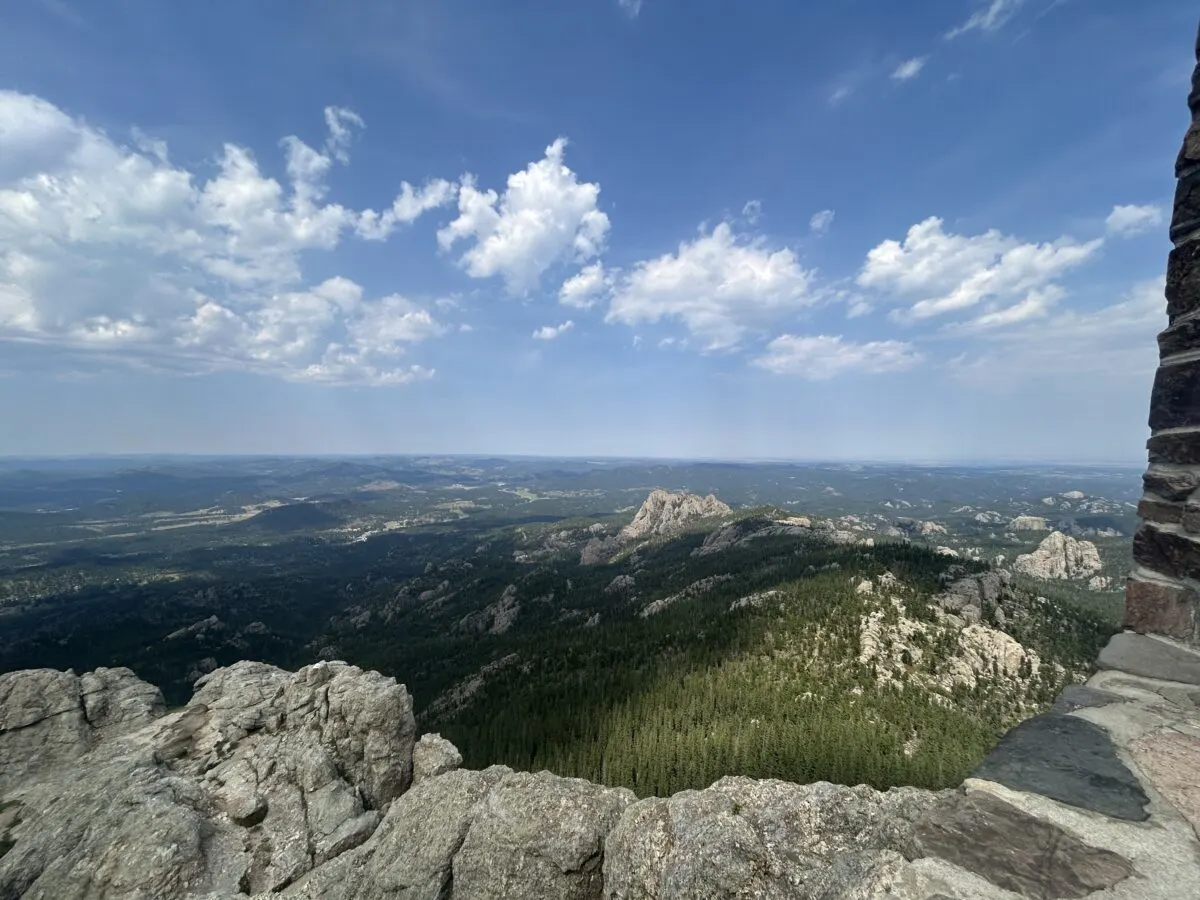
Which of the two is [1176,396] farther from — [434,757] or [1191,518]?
[434,757]

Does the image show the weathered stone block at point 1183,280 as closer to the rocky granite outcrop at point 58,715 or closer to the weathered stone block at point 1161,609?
the weathered stone block at point 1161,609

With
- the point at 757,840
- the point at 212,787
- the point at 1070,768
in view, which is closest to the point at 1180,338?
the point at 1070,768

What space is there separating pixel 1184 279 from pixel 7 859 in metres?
39.5

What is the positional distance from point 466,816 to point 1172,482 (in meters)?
17.3

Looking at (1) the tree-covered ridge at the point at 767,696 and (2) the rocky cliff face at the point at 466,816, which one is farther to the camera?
(1) the tree-covered ridge at the point at 767,696

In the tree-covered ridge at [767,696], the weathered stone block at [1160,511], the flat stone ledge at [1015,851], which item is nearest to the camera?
the flat stone ledge at [1015,851]

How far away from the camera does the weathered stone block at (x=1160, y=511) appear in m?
7.87

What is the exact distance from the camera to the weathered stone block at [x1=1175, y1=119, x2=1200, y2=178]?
7.96 meters

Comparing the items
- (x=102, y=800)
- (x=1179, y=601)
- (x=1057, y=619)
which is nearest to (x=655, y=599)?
(x=1057, y=619)

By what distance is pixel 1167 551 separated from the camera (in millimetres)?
7996

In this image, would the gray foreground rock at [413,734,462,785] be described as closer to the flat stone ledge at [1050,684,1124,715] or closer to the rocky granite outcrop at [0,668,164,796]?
the flat stone ledge at [1050,684,1124,715]

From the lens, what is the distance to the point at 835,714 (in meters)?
73.5

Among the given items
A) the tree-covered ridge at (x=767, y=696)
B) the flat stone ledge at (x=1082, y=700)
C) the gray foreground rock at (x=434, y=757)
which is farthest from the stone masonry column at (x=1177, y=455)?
the tree-covered ridge at (x=767, y=696)

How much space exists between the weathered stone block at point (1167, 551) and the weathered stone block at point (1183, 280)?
139 inches
